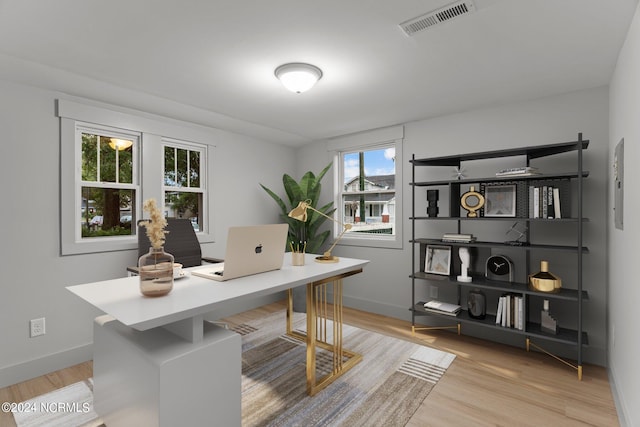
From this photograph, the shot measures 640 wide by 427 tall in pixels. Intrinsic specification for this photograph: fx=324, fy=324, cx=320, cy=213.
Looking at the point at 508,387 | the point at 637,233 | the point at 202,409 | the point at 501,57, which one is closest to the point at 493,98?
the point at 501,57

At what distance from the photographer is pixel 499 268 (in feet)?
9.84

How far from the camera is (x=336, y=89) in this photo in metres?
2.75

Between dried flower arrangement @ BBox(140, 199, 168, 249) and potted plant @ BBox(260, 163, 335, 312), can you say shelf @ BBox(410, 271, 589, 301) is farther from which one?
dried flower arrangement @ BBox(140, 199, 168, 249)

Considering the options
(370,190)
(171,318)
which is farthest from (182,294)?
(370,190)

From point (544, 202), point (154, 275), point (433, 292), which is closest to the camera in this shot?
point (154, 275)

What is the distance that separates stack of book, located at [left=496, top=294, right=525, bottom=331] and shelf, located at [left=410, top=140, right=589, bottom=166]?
1256 millimetres

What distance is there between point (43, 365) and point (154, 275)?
1914 mm

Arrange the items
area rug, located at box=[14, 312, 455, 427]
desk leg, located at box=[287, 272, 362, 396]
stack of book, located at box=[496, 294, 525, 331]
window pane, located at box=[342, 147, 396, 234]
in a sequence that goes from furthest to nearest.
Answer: window pane, located at box=[342, 147, 396, 234], stack of book, located at box=[496, 294, 525, 331], desk leg, located at box=[287, 272, 362, 396], area rug, located at box=[14, 312, 455, 427]

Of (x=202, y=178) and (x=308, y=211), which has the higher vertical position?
(x=202, y=178)

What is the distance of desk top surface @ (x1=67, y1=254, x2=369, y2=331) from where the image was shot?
1.29m

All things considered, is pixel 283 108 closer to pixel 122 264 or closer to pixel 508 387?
pixel 122 264

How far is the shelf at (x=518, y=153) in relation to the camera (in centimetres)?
253

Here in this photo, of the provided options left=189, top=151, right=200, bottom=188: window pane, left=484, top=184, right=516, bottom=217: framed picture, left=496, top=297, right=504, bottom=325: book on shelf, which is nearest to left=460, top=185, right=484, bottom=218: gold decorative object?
left=484, top=184, right=516, bottom=217: framed picture

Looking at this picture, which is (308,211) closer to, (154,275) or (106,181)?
(106,181)
